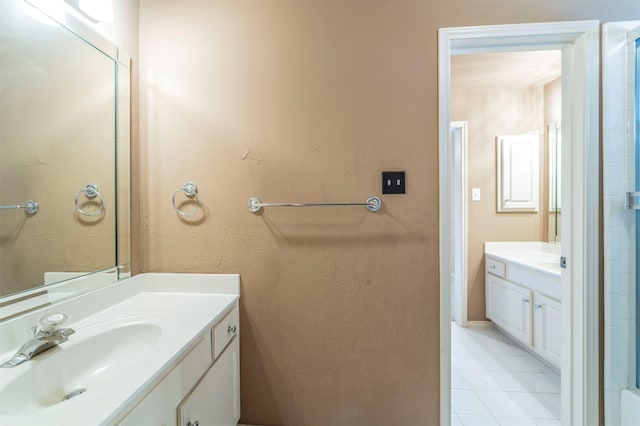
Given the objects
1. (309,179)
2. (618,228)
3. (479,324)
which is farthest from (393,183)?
(479,324)

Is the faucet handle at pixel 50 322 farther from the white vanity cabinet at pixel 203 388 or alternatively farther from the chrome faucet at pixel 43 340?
the white vanity cabinet at pixel 203 388

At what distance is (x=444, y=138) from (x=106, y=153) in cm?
156

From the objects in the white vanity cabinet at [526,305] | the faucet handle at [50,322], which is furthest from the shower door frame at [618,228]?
the faucet handle at [50,322]

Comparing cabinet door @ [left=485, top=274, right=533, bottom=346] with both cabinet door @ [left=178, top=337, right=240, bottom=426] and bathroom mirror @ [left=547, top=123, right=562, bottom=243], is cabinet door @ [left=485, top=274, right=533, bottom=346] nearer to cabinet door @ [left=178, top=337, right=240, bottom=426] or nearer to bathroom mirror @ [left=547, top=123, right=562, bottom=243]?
bathroom mirror @ [left=547, top=123, right=562, bottom=243]

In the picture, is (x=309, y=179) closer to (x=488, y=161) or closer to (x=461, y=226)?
(x=461, y=226)

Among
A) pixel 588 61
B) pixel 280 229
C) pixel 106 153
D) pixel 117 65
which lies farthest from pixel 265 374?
pixel 588 61

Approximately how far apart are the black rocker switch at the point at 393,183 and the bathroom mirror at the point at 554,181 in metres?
1.97

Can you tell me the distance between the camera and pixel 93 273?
112cm

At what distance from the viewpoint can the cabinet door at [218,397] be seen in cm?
88

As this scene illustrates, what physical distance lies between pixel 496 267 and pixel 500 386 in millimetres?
980

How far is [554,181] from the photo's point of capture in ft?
7.68

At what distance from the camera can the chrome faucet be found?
0.74m

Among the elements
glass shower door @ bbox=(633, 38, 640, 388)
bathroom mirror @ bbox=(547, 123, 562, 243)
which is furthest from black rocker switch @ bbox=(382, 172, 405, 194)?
bathroom mirror @ bbox=(547, 123, 562, 243)

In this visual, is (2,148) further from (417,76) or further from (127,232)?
(417,76)
